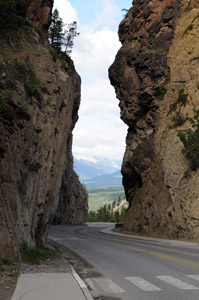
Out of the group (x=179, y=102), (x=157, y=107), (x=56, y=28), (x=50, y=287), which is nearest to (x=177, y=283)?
(x=50, y=287)

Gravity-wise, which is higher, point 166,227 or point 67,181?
point 67,181

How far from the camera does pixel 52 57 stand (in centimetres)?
2141

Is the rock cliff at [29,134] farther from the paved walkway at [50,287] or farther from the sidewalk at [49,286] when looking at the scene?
the paved walkway at [50,287]

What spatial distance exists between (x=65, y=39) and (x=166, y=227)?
1637 inches

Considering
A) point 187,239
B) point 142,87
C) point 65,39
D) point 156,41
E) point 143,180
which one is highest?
point 65,39

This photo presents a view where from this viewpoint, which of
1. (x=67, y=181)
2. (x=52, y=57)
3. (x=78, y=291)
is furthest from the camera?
(x=67, y=181)

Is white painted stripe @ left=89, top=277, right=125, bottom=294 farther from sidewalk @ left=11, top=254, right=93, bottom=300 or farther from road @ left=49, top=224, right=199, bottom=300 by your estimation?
sidewalk @ left=11, top=254, right=93, bottom=300

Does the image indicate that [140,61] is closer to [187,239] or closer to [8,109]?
[187,239]

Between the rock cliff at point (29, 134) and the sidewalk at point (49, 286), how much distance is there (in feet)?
7.30

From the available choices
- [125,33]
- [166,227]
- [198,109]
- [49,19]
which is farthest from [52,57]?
[125,33]

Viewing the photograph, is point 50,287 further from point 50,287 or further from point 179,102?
point 179,102

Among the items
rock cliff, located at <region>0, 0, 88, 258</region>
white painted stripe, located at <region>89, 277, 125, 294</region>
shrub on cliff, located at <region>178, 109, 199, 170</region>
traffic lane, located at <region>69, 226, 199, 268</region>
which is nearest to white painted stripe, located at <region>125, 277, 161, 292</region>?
white painted stripe, located at <region>89, 277, 125, 294</region>

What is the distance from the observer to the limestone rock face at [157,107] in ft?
98.1

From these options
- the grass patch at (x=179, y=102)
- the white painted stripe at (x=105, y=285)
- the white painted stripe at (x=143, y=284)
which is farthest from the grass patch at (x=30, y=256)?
the grass patch at (x=179, y=102)
